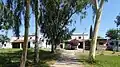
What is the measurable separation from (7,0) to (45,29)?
2247 cm

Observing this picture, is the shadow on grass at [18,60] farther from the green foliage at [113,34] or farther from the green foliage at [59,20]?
the green foliage at [113,34]

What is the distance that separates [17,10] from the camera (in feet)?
76.7

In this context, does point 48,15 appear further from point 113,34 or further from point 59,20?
point 113,34

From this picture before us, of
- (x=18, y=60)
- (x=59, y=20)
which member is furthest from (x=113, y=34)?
(x=18, y=60)

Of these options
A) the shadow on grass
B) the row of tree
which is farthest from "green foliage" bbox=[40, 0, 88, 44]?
the shadow on grass

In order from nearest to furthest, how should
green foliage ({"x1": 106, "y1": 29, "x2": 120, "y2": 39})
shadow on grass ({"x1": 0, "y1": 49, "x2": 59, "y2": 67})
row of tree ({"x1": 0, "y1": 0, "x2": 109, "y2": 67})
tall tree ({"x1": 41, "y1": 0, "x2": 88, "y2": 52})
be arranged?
1. row of tree ({"x1": 0, "y1": 0, "x2": 109, "y2": 67})
2. shadow on grass ({"x1": 0, "y1": 49, "x2": 59, "y2": 67})
3. tall tree ({"x1": 41, "y1": 0, "x2": 88, "y2": 52})
4. green foliage ({"x1": 106, "y1": 29, "x2": 120, "y2": 39})

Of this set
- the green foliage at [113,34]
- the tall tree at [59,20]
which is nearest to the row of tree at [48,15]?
the tall tree at [59,20]

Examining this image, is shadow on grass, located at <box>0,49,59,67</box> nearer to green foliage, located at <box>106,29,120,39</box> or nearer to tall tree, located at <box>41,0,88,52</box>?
tall tree, located at <box>41,0,88,52</box>

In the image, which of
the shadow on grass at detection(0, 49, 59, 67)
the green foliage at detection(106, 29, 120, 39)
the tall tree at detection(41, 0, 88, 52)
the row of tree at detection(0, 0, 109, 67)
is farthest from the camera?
the green foliage at detection(106, 29, 120, 39)

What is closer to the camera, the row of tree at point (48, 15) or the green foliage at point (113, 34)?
the row of tree at point (48, 15)

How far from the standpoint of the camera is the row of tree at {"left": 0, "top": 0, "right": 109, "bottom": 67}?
910 inches

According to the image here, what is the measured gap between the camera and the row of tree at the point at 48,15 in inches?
910

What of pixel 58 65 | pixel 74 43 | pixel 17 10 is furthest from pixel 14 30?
pixel 74 43

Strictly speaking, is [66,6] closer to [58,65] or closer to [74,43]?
[58,65]
